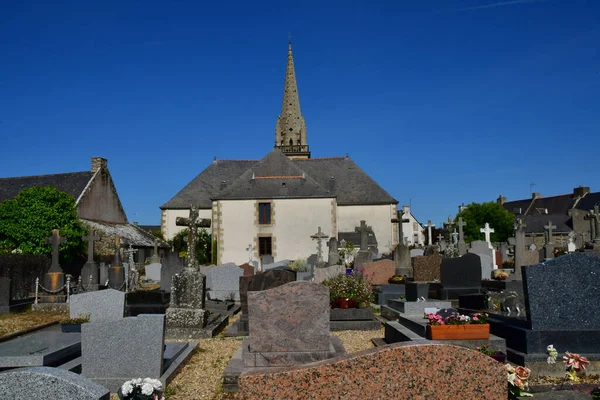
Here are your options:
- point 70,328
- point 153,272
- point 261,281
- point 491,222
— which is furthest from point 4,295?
point 491,222

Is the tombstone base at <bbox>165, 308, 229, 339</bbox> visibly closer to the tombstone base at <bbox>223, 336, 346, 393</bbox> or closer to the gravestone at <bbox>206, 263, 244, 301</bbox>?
the tombstone base at <bbox>223, 336, 346, 393</bbox>

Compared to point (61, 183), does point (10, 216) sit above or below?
below

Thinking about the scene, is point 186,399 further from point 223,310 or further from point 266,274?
point 223,310

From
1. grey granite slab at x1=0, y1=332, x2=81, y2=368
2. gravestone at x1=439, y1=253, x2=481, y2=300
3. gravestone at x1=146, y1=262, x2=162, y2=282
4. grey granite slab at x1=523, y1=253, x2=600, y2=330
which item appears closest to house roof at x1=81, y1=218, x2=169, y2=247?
gravestone at x1=146, y1=262, x2=162, y2=282

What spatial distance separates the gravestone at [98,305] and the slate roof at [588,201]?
5657cm

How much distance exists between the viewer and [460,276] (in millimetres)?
12688

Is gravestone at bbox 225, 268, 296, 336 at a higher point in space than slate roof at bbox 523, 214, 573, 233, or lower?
lower

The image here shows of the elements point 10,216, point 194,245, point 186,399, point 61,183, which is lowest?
point 186,399

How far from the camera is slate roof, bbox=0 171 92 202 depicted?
31.5m

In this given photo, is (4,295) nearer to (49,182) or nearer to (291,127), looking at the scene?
(49,182)

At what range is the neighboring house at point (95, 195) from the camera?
30.8m

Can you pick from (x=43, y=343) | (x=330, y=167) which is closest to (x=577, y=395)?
(x=43, y=343)

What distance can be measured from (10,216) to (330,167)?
2334 centimetres

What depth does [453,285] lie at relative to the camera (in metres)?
12.7
